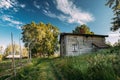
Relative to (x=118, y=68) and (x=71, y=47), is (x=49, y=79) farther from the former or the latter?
(x=71, y=47)

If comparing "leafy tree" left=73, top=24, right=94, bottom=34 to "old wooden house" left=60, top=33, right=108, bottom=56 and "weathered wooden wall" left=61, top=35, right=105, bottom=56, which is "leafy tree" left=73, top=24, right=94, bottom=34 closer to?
"old wooden house" left=60, top=33, right=108, bottom=56

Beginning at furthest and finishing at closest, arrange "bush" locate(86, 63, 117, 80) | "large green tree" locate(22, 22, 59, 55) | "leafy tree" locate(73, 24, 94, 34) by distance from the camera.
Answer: "large green tree" locate(22, 22, 59, 55) → "leafy tree" locate(73, 24, 94, 34) → "bush" locate(86, 63, 117, 80)

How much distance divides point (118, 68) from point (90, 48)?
Result: 24.7 meters

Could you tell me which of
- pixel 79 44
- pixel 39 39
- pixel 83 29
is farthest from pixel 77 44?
pixel 39 39

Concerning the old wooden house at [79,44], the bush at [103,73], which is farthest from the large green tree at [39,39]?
the bush at [103,73]

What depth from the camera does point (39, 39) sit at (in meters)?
58.0

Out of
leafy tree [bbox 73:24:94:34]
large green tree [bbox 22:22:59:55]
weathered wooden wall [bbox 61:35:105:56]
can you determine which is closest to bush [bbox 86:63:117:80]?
weathered wooden wall [bbox 61:35:105:56]

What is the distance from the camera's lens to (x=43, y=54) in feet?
200

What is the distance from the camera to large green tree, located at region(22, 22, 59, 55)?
5812 cm

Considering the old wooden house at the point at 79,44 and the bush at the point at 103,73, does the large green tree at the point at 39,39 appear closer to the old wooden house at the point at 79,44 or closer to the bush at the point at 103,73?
the old wooden house at the point at 79,44

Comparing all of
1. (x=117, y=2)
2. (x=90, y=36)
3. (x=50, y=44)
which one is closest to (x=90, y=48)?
(x=90, y=36)

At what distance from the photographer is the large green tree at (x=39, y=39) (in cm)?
5812

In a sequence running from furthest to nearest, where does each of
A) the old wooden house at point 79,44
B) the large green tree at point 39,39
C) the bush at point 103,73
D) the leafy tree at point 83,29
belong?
the large green tree at point 39,39 → the leafy tree at point 83,29 → the old wooden house at point 79,44 → the bush at point 103,73

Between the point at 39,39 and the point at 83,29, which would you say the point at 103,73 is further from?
the point at 39,39
